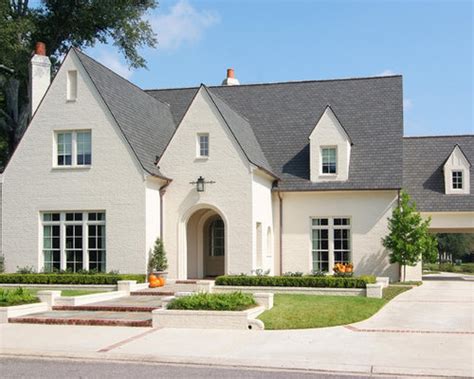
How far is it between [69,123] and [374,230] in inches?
572

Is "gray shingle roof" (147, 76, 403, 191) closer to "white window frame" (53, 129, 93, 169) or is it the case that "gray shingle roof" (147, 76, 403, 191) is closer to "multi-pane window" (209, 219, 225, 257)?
"multi-pane window" (209, 219, 225, 257)

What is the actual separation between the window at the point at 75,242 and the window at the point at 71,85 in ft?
16.5

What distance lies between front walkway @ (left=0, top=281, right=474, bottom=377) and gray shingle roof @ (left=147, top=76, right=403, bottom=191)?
13333mm

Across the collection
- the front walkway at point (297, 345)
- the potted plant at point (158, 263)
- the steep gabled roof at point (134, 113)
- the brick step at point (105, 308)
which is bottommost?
the front walkway at point (297, 345)

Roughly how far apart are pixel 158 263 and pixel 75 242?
3704mm

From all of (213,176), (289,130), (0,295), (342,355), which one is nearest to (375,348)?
(342,355)

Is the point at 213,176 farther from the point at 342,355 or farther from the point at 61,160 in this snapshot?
the point at 342,355

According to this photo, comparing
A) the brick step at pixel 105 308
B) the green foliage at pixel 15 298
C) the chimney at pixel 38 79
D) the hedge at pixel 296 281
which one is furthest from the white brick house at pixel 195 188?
the green foliage at pixel 15 298

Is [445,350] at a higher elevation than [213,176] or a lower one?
lower

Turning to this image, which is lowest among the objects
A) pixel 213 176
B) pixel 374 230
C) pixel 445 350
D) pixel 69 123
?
pixel 445 350

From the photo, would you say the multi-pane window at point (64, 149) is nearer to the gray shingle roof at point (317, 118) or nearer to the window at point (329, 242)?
the gray shingle roof at point (317, 118)

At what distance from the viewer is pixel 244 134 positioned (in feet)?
102

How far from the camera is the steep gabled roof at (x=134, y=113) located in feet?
90.6

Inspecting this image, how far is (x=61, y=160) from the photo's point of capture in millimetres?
28141
